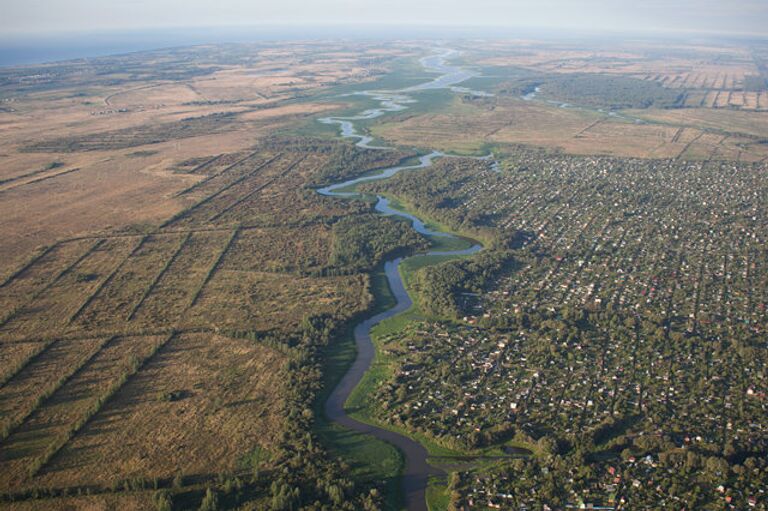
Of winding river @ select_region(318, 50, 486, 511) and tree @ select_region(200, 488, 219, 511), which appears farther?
winding river @ select_region(318, 50, 486, 511)

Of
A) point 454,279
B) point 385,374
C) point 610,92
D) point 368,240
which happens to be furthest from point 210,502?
point 610,92

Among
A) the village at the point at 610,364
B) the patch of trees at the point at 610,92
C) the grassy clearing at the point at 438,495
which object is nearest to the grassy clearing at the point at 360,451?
the grassy clearing at the point at 438,495

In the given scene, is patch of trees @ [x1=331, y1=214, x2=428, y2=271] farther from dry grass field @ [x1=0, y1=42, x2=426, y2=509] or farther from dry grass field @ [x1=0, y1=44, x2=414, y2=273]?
dry grass field @ [x1=0, y1=44, x2=414, y2=273]

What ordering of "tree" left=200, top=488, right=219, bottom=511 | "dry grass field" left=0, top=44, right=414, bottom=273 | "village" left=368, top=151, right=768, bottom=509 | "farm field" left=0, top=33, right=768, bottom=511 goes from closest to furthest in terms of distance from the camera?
"tree" left=200, top=488, right=219, bottom=511, "village" left=368, top=151, right=768, bottom=509, "farm field" left=0, top=33, right=768, bottom=511, "dry grass field" left=0, top=44, right=414, bottom=273

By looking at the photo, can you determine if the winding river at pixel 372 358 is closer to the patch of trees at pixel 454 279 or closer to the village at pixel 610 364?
the village at pixel 610 364

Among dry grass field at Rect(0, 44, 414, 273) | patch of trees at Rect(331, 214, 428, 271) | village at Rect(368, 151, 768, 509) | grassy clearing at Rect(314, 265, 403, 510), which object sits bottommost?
grassy clearing at Rect(314, 265, 403, 510)

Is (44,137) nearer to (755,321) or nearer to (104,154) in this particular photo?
(104,154)

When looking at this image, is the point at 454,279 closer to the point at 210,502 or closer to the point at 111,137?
the point at 210,502

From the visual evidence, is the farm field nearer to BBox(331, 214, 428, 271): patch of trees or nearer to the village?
the village

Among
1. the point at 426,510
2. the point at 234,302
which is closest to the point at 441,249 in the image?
the point at 234,302

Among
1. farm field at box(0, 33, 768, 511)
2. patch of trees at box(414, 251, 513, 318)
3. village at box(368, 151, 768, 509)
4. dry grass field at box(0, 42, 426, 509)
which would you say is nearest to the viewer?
village at box(368, 151, 768, 509)

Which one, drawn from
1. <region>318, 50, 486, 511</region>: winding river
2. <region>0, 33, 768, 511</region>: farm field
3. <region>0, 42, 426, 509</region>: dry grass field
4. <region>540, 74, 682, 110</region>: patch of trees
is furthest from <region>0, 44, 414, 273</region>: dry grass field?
<region>540, 74, 682, 110</region>: patch of trees

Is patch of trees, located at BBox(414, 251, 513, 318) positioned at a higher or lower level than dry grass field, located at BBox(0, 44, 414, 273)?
lower
